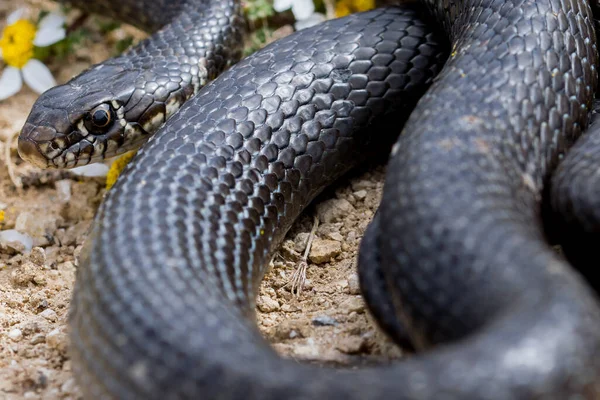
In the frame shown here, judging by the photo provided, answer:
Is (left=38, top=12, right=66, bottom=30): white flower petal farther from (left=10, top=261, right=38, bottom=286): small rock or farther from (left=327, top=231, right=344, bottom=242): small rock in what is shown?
(left=327, top=231, right=344, bottom=242): small rock

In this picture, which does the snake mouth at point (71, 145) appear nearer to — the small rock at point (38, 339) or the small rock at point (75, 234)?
the small rock at point (75, 234)

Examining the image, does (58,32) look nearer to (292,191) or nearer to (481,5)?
(292,191)

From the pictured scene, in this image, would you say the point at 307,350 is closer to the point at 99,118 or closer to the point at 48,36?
the point at 99,118

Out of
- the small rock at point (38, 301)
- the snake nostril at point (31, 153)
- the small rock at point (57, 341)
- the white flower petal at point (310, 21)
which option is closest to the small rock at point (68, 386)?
the small rock at point (57, 341)

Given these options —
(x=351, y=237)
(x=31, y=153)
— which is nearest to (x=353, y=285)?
(x=351, y=237)

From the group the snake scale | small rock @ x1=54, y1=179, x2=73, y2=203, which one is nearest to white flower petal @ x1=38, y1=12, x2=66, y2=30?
the snake scale

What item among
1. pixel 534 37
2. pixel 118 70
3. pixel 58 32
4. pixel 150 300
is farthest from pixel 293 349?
pixel 58 32

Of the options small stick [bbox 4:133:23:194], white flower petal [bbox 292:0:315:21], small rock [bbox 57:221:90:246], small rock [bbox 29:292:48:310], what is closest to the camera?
small rock [bbox 29:292:48:310]
